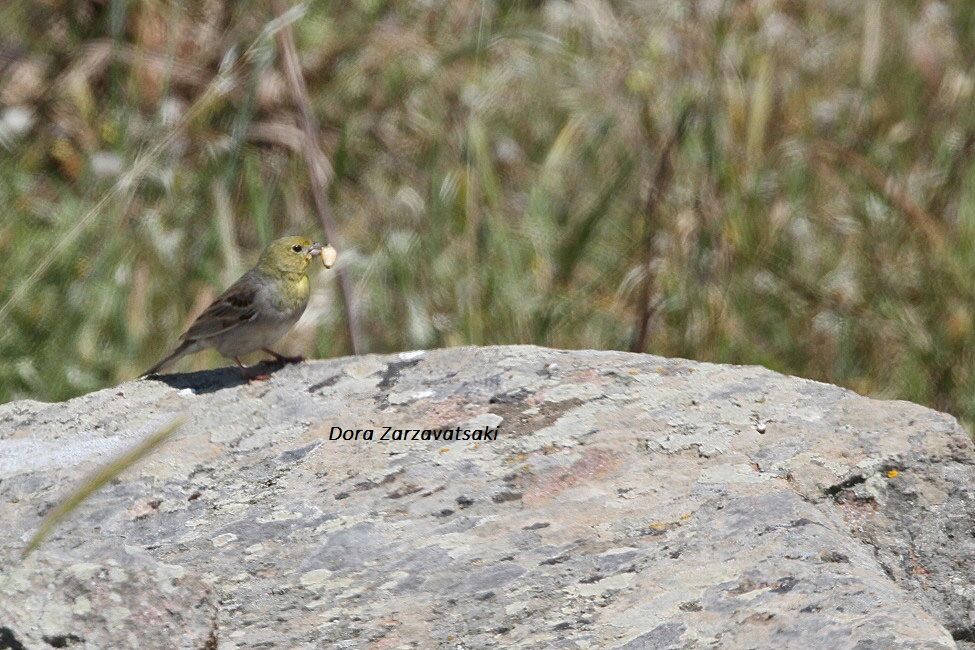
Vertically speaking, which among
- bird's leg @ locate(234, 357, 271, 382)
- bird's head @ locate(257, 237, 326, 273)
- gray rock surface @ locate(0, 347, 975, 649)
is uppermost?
bird's head @ locate(257, 237, 326, 273)

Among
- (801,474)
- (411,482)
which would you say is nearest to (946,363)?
(801,474)

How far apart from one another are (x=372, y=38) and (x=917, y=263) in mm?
2443

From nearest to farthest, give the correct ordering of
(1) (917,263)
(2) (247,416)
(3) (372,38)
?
(2) (247,416)
(1) (917,263)
(3) (372,38)

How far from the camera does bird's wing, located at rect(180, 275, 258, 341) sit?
426 centimetres

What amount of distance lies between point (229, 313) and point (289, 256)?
265 millimetres

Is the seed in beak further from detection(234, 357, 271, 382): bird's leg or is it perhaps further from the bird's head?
detection(234, 357, 271, 382): bird's leg

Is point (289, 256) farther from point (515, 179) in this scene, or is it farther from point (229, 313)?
point (515, 179)

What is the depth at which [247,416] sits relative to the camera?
10.0ft

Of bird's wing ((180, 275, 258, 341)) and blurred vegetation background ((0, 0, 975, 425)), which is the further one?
blurred vegetation background ((0, 0, 975, 425))

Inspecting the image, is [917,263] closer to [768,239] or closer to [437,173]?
[768,239]

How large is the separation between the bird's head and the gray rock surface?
1.08 m

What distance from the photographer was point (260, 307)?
425cm

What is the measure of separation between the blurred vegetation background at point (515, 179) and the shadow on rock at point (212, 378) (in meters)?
0.75

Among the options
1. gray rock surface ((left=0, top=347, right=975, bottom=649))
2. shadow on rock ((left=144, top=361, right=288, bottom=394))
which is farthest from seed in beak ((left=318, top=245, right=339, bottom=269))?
gray rock surface ((left=0, top=347, right=975, bottom=649))
